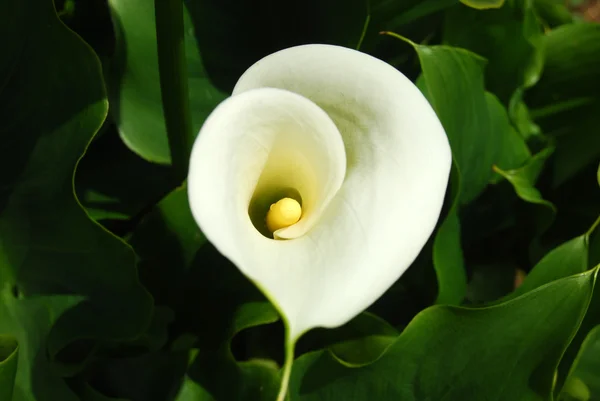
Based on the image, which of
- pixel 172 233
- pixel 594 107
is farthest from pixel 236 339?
pixel 594 107

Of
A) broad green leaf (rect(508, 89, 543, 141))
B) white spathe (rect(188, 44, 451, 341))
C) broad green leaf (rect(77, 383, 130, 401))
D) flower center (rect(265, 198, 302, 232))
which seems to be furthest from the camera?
broad green leaf (rect(508, 89, 543, 141))

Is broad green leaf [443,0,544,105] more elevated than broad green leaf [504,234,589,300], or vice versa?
broad green leaf [443,0,544,105]

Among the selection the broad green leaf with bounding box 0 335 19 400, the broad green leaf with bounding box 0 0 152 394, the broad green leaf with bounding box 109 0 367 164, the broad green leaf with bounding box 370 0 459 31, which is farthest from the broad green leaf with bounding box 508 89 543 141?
the broad green leaf with bounding box 0 335 19 400

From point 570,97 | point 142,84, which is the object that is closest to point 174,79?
point 142,84

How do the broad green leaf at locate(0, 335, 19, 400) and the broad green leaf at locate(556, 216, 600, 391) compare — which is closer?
the broad green leaf at locate(0, 335, 19, 400)

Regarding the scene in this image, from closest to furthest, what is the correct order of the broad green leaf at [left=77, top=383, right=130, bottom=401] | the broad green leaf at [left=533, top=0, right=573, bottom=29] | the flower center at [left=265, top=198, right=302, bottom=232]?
the flower center at [left=265, top=198, right=302, bottom=232], the broad green leaf at [left=77, top=383, right=130, bottom=401], the broad green leaf at [left=533, top=0, right=573, bottom=29]

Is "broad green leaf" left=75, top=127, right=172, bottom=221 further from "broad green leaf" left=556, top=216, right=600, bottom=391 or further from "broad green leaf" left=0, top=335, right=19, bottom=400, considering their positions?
"broad green leaf" left=556, top=216, right=600, bottom=391

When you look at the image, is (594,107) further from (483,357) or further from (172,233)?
(172,233)
